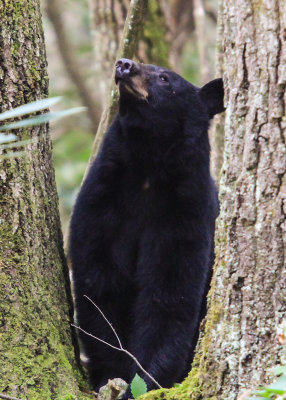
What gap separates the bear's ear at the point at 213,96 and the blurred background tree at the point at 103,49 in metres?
1.14

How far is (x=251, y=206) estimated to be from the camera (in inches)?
107

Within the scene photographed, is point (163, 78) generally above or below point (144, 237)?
above

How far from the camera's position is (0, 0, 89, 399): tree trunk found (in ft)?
10.7

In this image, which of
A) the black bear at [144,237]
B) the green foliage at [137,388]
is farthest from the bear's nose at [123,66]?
the green foliage at [137,388]

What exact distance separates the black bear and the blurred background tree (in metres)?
1.29

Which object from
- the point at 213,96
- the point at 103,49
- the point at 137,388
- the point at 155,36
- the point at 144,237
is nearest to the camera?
the point at 137,388

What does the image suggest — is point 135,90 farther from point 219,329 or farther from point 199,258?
point 219,329

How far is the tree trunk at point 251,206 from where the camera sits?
2.62 metres

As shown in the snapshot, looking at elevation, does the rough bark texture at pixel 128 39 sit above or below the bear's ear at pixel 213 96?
above

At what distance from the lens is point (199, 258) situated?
4.25 metres

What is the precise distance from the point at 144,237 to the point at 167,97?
1101mm

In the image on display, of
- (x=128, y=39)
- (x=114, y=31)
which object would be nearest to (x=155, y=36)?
(x=114, y=31)

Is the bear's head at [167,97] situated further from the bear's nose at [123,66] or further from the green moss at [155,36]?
the green moss at [155,36]

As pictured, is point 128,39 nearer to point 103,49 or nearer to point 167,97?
point 167,97
